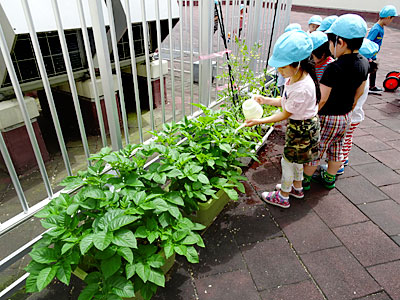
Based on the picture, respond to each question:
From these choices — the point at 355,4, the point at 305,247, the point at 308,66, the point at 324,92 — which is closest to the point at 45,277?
the point at 305,247

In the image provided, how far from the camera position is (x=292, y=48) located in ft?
6.07

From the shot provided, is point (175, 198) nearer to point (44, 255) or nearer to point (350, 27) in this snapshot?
point (44, 255)

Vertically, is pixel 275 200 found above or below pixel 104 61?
below

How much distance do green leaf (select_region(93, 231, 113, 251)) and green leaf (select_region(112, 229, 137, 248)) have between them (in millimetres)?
26

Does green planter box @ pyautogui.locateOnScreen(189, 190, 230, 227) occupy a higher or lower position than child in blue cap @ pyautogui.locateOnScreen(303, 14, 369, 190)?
lower

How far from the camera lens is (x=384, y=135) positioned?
3.92 meters

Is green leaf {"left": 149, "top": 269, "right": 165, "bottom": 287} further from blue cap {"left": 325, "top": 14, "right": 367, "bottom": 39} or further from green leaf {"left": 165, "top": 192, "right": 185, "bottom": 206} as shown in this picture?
blue cap {"left": 325, "top": 14, "right": 367, "bottom": 39}

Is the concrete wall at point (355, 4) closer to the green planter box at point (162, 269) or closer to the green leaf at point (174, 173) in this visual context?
the green leaf at point (174, 173)

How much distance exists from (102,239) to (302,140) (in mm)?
1633

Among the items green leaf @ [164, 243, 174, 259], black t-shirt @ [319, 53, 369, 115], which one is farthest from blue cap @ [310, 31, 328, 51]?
green leaf @ [164, 243, 174, 259]

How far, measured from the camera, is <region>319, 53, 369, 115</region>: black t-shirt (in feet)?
7.12

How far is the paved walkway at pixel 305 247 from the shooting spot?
6.11 ft

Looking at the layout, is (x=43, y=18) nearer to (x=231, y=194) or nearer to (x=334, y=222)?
(x=231, y=194)

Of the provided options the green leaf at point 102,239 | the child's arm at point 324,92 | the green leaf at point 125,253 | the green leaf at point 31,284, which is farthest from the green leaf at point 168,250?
the child's arm at point 324,92
